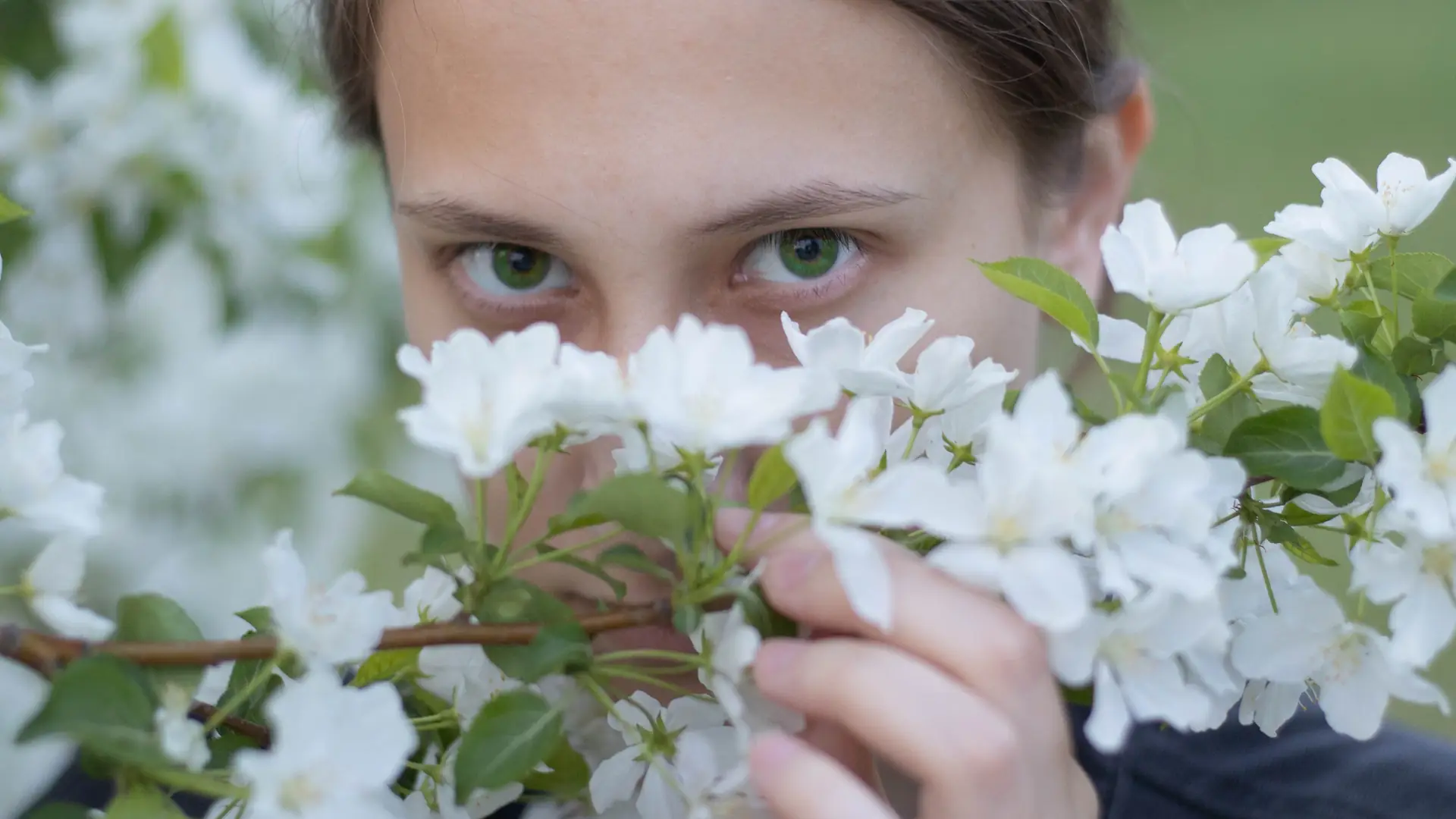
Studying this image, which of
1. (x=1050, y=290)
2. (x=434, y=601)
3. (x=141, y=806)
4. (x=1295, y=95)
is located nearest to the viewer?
(x=141, y=806)

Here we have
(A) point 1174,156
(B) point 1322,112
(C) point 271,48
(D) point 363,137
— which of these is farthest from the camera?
(B) point 1322,112

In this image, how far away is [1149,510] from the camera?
0.46 meters

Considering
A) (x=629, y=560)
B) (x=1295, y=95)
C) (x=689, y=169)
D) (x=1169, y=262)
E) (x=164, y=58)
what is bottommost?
(x=629, y=560)

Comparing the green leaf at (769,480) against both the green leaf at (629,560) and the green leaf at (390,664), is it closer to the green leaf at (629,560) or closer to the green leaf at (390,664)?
the green leaf at (629,560)

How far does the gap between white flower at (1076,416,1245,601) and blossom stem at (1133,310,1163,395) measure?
0.25 feet

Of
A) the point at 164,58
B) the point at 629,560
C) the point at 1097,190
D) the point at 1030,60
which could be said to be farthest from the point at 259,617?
the point at 164,58

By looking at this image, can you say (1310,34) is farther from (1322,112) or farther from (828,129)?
(828,129)

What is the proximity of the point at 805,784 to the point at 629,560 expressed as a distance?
0.32 ft

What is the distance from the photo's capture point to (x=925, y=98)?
799 mm

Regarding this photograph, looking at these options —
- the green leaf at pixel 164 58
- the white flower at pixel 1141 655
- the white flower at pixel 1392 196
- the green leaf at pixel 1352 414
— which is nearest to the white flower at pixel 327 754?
the white flower at pixel 1141 655

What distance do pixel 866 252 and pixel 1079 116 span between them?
0.26 metres

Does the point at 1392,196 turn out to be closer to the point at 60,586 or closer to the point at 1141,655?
the point at 1141,655

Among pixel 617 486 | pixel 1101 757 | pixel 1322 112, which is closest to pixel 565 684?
pixel 617 486

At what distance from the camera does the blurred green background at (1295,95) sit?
356cm
